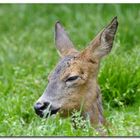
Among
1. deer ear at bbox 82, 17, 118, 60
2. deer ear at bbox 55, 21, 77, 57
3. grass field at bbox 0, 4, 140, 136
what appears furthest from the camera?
deer ear at bbox 55, 21, 77, 57

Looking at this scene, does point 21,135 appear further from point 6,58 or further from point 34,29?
point 34,29

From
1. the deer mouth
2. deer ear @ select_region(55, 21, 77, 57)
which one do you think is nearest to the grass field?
the deer mouth

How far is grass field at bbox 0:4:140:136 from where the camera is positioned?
7.60 m

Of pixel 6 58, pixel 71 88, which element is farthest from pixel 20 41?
pixel 71 88

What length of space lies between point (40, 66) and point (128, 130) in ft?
8.39

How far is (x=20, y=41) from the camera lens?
10773 millimetres

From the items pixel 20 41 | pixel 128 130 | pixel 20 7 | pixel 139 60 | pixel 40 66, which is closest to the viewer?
pixel 128 130

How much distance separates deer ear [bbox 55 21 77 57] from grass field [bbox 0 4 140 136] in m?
0.43

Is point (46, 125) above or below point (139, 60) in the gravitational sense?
below

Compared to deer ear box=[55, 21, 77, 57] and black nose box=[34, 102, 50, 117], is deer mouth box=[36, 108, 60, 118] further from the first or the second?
deer ear box=[55, 21, 77, 57]

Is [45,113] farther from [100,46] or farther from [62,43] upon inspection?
[62,43]

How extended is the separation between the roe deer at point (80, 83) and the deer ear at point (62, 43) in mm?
317

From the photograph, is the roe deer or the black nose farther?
the roe deer

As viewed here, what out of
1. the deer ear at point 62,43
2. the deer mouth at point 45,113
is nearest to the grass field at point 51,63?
the deer mouth at point 45,113
